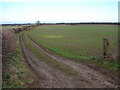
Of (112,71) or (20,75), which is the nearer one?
(20,75)

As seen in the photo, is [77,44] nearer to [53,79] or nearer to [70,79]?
[70,79]

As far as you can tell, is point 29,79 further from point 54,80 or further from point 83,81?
point 83,81

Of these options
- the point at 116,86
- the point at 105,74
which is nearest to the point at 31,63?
the point at 105,74

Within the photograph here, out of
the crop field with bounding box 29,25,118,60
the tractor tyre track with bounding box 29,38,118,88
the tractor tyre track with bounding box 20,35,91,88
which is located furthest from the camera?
the crop field with bounding box 29,25,118,60

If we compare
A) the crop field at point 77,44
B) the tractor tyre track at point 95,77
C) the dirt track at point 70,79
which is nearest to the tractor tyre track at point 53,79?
the dirt track at point 70,79

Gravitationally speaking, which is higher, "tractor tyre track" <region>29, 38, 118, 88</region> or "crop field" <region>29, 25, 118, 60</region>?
"crop field" <region>29, 25, 118, 60</region>

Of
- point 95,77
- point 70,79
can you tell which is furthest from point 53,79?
point 95,77

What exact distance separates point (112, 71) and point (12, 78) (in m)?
8.86

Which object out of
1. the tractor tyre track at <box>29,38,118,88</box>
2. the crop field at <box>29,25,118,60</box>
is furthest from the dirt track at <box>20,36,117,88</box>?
the crop field at <box>29,25,118,60</box>

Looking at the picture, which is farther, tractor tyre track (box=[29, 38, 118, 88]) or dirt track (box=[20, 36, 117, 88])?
tractor tyre track (box=[29, 38, 118, 88])

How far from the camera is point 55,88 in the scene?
10047 millimetres

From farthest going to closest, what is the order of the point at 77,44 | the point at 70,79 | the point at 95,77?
the point at 77,44
the point at 95,77
the point at 70,79

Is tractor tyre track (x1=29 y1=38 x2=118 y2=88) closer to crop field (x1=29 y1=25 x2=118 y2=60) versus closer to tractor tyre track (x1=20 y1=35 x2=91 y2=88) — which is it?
tractor tyre track (x1=20 y1=35 x2=91 y2=88)

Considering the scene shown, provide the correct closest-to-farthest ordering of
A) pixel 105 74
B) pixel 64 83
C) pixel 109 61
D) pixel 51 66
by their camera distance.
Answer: pixel 64 83, pixel 105 74, pixel 51 66, pixel 109 61
